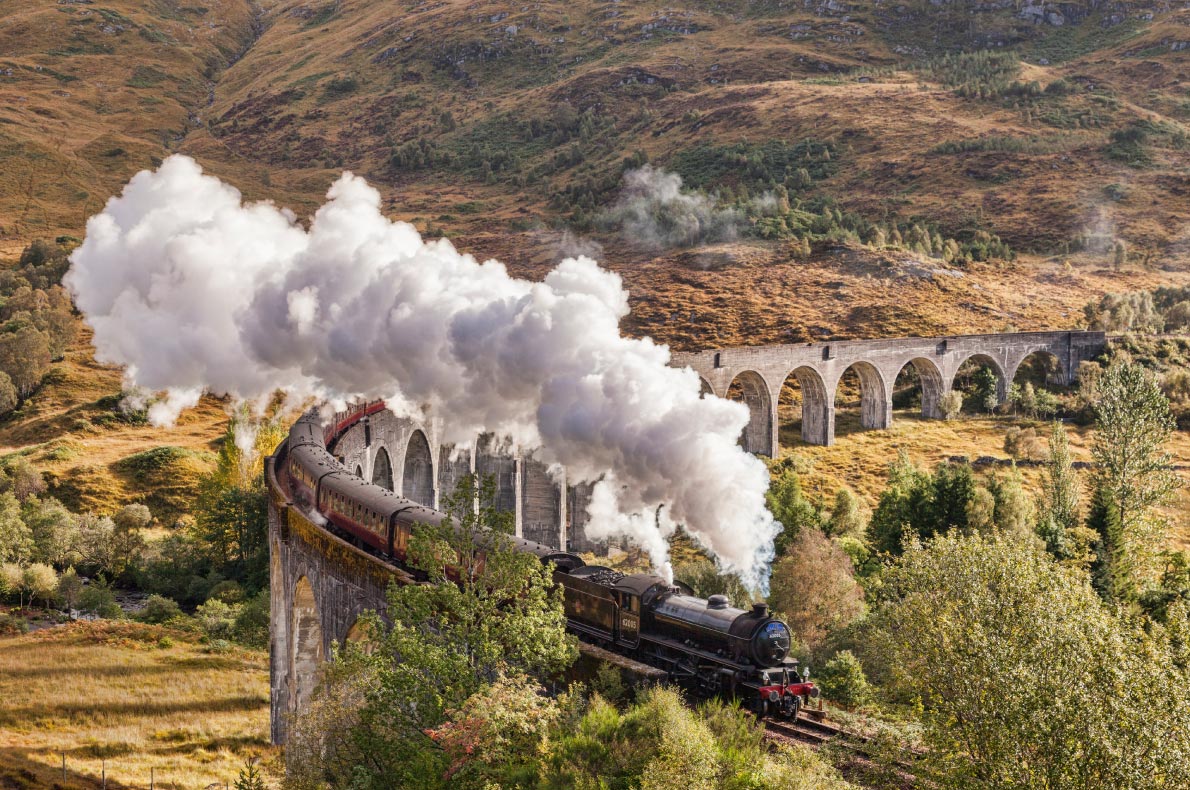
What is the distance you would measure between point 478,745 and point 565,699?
6.05ft

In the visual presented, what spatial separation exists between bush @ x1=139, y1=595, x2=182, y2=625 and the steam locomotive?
27.2 metres

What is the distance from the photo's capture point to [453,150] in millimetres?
163000

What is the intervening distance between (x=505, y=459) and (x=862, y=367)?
33.7 m

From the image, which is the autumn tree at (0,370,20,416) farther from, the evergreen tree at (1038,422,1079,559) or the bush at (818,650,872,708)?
the evergreen tree at (1038,422,1079,559)

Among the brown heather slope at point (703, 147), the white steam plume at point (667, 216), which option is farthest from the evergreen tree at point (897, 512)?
the white steam plume at point (667, 216)

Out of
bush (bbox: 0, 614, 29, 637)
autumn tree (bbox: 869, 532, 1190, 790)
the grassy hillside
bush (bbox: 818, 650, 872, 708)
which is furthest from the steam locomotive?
the grassy hillside

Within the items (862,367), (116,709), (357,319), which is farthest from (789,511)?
(116,709)

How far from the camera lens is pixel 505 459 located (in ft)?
144

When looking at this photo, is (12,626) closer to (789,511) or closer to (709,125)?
(789,511)

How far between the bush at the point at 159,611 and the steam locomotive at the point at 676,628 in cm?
2717

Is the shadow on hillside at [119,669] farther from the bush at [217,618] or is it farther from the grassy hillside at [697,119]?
the grassy hillside at [697,119]

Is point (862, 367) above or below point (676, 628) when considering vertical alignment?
below

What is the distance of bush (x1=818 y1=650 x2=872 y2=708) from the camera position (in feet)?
75.4

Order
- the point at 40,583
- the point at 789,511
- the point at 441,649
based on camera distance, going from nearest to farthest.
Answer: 1. the point at 441,649
2. the point at 789,511
3. the point at 40,583
